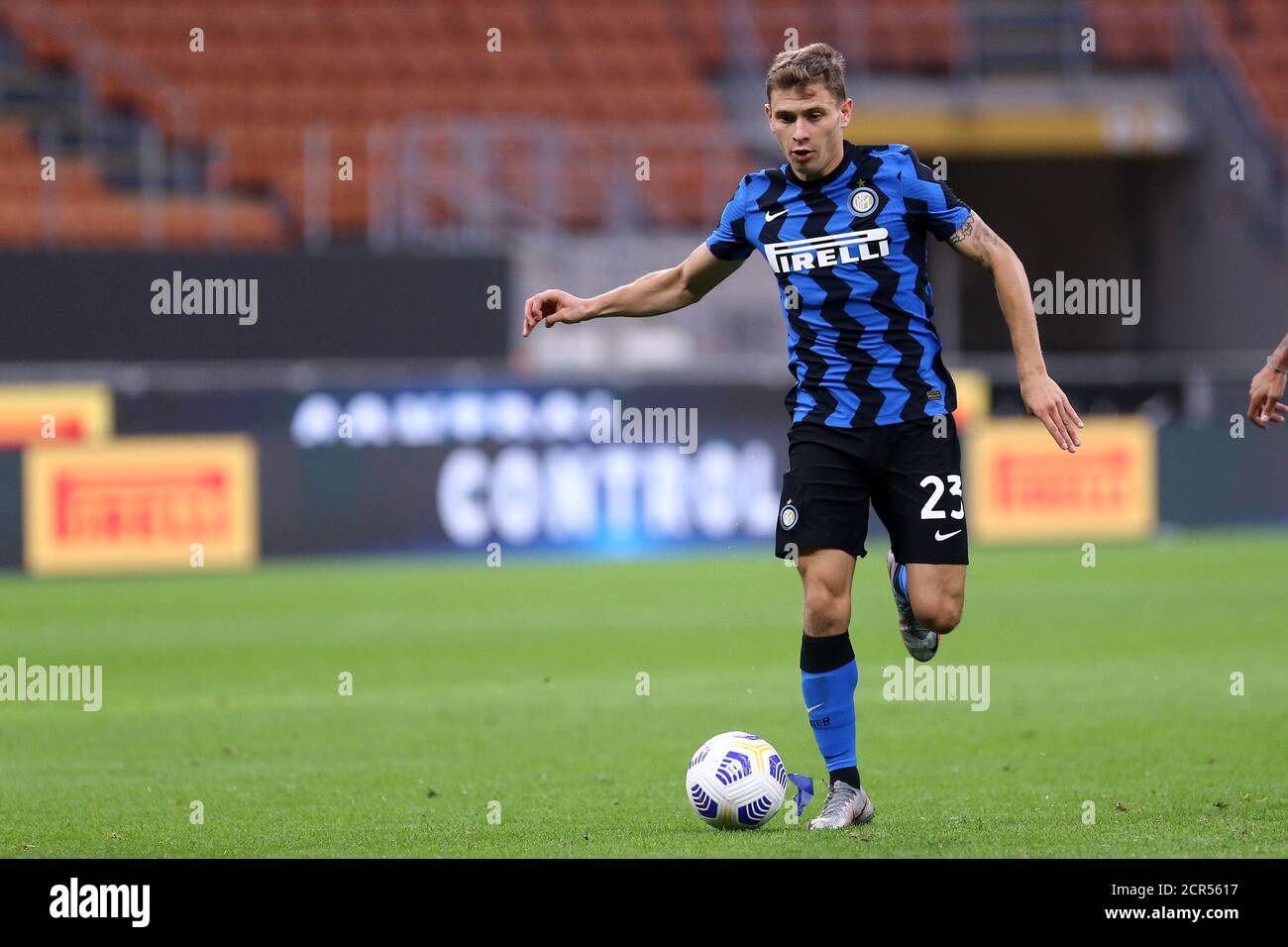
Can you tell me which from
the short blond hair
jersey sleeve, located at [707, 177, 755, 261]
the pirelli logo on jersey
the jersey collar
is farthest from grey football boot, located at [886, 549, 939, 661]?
the short blond hair

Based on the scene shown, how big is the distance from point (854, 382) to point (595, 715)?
11.1 feet

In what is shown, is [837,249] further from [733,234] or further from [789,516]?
[789,516]

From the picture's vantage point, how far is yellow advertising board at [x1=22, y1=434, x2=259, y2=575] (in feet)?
52.7

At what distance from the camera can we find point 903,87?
2430cm

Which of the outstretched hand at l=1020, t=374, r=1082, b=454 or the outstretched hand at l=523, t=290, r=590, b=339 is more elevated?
the outstretched hand at l=523, t=290, r=590, b=339

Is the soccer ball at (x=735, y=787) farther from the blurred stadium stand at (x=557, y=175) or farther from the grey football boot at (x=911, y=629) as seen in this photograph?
the blurred stadium stand at (x=557, y=175)

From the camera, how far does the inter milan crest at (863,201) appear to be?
20.1ft

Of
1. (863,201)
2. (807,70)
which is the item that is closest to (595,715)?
(863,201)

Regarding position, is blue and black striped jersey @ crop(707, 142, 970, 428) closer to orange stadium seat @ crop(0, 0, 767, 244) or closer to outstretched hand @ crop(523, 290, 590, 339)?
outstretched hand @ crop(523, 290, 590, 339)

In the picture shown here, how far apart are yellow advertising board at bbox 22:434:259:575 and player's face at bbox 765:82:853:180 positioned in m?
11.0

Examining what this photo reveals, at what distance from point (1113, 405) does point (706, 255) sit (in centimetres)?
1579
